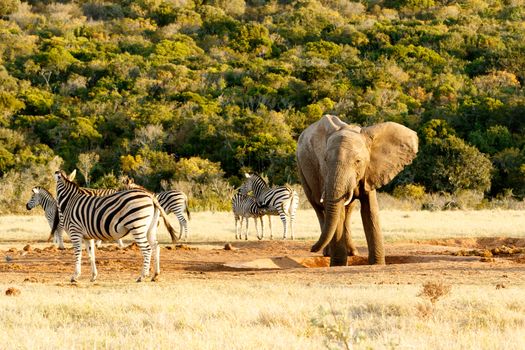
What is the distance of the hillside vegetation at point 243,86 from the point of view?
41625 millimetres

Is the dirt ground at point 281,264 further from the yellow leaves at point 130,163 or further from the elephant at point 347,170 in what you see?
the yellow leaves at point 130,163

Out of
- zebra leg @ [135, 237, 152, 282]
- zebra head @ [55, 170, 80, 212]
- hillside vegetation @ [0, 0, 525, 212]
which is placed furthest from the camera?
hillside vegetation @ [0, 0, 525, 212]

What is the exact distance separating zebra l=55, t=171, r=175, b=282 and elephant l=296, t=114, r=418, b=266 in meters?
2.79

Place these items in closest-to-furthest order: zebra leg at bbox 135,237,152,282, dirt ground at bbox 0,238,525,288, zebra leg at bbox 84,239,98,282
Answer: zebra leg at bbox 135,237,152,282 < dirt ground at bbox 0,238,525,288 < zebra leg at bbox 84,239,98,282

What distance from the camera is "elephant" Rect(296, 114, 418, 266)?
1504 centimetres

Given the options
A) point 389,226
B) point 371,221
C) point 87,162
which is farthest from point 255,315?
point 87,162

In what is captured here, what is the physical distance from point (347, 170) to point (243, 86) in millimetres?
41156

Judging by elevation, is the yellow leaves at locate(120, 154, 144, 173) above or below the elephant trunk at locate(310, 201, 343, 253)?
above

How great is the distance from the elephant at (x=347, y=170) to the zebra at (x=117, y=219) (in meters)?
2.79

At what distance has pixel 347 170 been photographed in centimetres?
1512

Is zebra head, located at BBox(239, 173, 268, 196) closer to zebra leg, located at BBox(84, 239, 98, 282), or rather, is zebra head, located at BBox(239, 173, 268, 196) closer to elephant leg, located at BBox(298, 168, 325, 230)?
elephant leg, located at BBox(298, 168, 325, 230)

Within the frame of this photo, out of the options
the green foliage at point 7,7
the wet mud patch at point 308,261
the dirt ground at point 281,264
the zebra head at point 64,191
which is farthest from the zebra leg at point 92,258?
the green foliage at point 7,7

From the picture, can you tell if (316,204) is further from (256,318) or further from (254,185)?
(254,185)

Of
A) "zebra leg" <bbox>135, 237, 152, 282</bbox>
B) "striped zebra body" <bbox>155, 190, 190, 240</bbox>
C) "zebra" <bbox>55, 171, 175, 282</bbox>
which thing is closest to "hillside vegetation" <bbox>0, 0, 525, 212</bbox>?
"striped zebra body" <bbox>155, 190, 190, 240</bbox>
